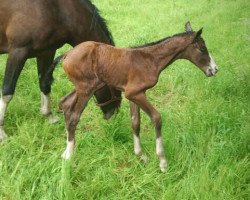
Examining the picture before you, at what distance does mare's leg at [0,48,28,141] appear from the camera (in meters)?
4.87

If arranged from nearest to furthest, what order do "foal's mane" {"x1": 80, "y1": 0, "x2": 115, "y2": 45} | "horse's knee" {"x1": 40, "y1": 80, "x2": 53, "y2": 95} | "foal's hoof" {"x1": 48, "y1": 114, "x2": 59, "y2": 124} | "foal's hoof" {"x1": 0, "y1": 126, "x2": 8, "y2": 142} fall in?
1. "foal's hoof" {"x1": 0, "y1": 126, "x2": 8, "y2": 142}
2. "foal's mane" {"x1": 80, "y1": 0, "x2": 115, "y2": 45}
3. "foal's hoof" {"x1": 48, "y1": 114, "x2": 59, "y2": 124}
4. "horse's knee" {"x1": 40, "y1": 80, "x2": 53, "y2": 95}

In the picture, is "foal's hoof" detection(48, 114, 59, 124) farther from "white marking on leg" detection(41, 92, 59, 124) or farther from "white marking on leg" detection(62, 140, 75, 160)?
"white marking on leg" detection(62, 140, 75, 160)

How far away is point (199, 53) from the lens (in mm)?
4355

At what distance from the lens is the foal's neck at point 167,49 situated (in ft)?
14.2

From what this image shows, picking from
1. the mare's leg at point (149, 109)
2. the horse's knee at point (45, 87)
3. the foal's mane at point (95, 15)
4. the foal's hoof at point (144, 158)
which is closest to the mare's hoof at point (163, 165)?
the mare's leg at point (149, 109)

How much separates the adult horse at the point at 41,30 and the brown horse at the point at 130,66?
2.09 feet

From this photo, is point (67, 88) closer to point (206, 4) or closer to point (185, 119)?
point (185, 119)

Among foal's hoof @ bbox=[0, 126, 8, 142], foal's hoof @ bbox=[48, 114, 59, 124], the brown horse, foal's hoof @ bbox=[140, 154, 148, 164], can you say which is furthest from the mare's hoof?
foal's hoof @ bbox=[0, 126, 8, 142]

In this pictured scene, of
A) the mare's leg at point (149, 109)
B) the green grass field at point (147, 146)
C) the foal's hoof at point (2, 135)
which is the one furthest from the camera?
the foal's hoof at point (2, 135)

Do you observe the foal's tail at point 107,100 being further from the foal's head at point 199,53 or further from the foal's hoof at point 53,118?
the foal's head at point 199,53

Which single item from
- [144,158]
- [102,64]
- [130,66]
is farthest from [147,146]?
[102,64]

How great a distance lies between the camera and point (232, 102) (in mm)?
5957

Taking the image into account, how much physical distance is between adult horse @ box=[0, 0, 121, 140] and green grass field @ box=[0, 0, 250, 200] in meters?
0.49

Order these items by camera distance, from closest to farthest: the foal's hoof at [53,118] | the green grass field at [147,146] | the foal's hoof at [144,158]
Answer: the green grass field at [147,146] < the foal's hoof at [144,158] < the foal's hoof at [53,118]
